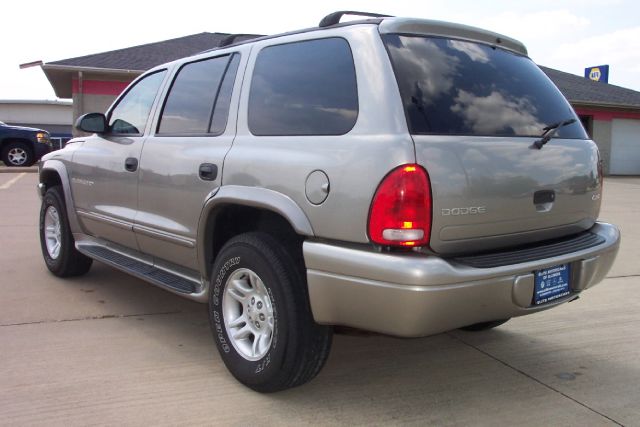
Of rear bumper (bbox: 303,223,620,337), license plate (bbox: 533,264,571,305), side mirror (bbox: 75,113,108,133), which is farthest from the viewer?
side mirror (bbox: 75,113,108,133)

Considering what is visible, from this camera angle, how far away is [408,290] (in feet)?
7.80

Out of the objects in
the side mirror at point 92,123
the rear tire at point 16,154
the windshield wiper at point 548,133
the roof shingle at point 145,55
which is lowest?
the rear tire at point 16,154

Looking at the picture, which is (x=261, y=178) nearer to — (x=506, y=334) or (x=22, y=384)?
(x=22, y=384)

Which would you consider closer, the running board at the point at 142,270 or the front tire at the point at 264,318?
the front tire at the point at 264,318

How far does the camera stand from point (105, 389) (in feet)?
10.1

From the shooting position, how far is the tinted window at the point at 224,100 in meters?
3.42

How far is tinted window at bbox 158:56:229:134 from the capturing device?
3598 millimetres

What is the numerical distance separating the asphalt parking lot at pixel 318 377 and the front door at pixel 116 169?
64cm

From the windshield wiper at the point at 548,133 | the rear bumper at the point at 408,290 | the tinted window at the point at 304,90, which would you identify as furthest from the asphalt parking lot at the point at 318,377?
the windshield wiper at the point at 548,133

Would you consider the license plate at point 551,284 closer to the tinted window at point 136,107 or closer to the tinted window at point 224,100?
the tinted window at point 224,100

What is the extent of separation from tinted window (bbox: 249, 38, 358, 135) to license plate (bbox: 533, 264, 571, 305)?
1156mm

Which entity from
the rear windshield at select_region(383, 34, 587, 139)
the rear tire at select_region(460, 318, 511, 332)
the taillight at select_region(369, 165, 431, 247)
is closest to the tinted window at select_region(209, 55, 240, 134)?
the rear windshield at select_region(383, 34, 587, 139)

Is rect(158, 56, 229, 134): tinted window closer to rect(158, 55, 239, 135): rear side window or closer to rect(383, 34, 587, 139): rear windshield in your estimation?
rect(158, 55, 239, 135): rear side window

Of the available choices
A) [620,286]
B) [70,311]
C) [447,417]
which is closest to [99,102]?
[70,311]
